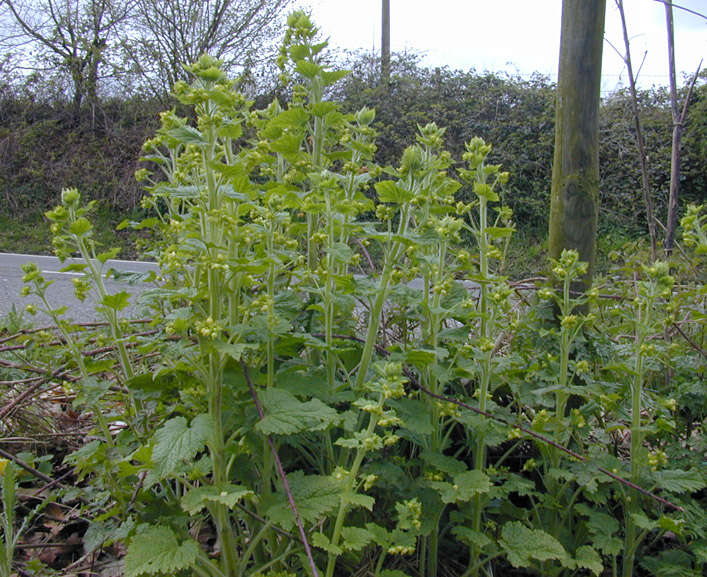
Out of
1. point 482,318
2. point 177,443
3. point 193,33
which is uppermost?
point 193,33

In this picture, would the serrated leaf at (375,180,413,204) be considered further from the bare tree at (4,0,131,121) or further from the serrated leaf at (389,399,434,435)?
the bare tree at (4,0,131,121)

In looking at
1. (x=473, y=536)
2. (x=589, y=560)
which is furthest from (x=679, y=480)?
(x=473, y=536)

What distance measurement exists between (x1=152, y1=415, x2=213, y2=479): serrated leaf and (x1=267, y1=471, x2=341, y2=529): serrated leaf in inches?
9.6

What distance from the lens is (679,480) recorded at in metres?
1.62

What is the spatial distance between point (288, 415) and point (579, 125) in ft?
5.63

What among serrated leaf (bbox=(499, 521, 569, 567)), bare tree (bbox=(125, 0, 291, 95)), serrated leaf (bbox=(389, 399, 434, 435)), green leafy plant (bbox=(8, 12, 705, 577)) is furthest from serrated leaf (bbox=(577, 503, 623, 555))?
bare tree (bbox=(125, 0, 291, 95))

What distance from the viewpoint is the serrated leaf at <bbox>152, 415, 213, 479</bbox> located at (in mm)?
1145

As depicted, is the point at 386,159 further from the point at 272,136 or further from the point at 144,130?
the point at 272,136

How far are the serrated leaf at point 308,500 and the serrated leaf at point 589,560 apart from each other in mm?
719

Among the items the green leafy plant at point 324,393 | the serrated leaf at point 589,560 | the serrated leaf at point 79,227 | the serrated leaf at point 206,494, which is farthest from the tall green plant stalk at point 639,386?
the serrated leaf at point 79,227

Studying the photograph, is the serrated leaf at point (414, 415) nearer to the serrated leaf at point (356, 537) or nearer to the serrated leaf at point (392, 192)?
the serrated leaf at point (356, 537)

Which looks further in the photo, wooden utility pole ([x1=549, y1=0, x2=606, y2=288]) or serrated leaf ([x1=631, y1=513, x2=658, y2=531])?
wooden utility pole ([x1=549, y1=0, x2=606, y2=288])

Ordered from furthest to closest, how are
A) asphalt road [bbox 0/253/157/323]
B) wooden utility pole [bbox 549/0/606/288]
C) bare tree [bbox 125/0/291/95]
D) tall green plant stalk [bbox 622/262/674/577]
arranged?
bare tree [bbox 125/0/291/95]
asphalt road [bbox 0/253/157/323]
wooden utility pole [bbox 549/0/606/288]
tall green plant stalk [bbox 622/262/674/577]

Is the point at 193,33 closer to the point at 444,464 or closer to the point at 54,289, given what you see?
the point at 54,289
